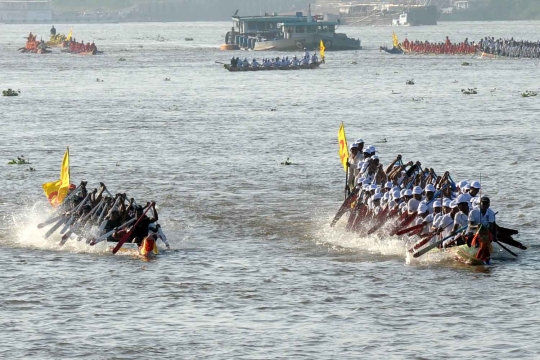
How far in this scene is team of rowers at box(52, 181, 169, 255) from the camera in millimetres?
28500

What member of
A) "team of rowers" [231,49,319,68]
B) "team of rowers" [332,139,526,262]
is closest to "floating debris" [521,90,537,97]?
"team of rowers" [231,49,319,68]

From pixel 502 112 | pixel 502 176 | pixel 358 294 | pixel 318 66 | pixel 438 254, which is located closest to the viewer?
pixel 358 294

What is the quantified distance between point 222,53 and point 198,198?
115 m

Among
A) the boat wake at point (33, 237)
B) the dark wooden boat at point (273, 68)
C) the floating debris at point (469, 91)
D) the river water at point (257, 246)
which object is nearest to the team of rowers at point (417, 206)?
the river water at point (257, 246)

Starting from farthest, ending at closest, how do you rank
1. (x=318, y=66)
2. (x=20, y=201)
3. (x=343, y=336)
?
(x=318, y=66) < (x=20, y=201) < (x=343, y=336)

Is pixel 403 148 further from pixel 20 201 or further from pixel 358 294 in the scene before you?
pixel 358 294

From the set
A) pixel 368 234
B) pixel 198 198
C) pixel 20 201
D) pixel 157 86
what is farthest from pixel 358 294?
pixel 157 86

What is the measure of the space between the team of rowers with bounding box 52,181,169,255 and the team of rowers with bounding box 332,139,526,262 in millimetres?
5367

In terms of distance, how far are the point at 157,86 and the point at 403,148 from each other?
44.0 meters

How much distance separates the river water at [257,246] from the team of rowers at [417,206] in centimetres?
54

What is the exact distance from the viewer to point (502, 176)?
42062mm

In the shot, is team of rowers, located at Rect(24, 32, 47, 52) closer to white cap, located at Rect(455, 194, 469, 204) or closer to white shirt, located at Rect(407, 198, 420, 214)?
white shirt, located at Rect(407, 198, 420, 214)

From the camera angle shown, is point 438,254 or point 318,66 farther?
point 318,66

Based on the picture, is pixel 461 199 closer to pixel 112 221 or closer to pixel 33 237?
pixel 112 221
